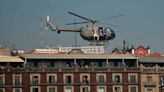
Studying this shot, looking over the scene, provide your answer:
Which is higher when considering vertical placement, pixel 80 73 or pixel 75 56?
pixel 75 56

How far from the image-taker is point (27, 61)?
326 ft

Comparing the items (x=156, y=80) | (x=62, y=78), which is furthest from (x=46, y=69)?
(x=156, y=80)

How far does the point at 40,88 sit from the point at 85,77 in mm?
8976

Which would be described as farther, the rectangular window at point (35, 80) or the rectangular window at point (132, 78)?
the rectangular window at point (132, 78)

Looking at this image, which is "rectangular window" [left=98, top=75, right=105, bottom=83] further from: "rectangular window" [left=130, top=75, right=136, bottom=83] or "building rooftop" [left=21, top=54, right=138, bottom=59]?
"rectangular window" [left=130, top=75, right=136, bottom=83]

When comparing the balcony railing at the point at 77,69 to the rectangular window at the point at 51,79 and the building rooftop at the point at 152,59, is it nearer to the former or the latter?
the rectangular window at the point at 51,79

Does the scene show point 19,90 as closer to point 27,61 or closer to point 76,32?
point 27,61

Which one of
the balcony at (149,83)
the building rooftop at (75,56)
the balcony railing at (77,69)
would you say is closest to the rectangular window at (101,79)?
the balcony railing at (77,69)

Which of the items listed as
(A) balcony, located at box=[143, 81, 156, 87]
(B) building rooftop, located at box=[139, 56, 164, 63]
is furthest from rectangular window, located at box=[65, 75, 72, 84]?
(B) building rooftop, located at box=[139, 56, 164, 63]

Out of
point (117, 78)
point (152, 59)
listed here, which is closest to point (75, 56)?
point (117, 78)

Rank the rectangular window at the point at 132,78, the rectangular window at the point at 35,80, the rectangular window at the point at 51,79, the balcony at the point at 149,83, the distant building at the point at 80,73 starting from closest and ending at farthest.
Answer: the distant building at the point at 80,73 < the rectangular window at the point at 35,80 < the rectangular window at the point at 51,79 < the rectangular window at the point at 132,78 < the balcony at the point at 149,83

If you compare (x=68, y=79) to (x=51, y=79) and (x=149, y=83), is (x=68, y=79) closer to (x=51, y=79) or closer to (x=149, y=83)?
(x=51, y=79)

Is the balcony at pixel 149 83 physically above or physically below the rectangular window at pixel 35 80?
below

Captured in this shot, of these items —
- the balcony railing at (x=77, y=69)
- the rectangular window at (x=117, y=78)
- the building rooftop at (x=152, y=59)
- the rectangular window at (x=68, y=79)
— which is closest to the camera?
the balcony railing at (x=77, y=69)
